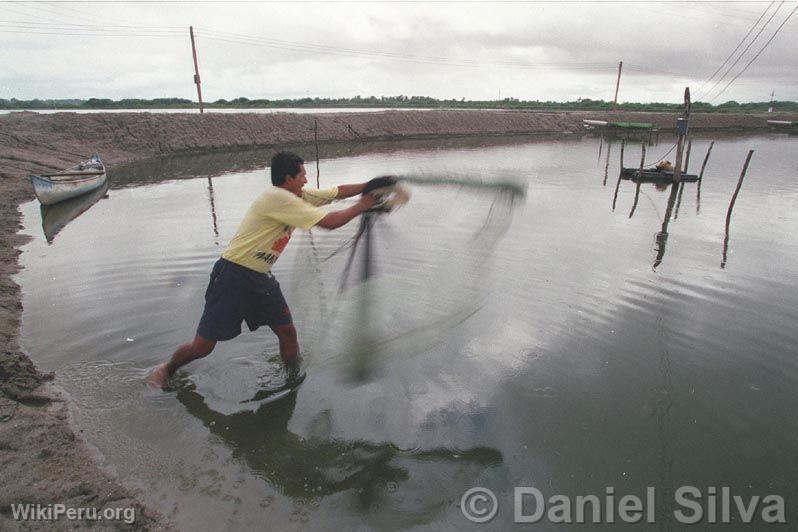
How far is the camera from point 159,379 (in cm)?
443

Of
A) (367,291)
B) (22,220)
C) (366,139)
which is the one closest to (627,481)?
(367,291)

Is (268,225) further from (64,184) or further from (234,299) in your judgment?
(64,184)

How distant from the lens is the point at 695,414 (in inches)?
171

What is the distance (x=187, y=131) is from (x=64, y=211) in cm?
2026

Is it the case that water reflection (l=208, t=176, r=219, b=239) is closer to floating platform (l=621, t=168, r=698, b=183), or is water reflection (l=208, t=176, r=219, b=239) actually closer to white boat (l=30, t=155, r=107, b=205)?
white boat (l=30, t=155, r=107, b=205)

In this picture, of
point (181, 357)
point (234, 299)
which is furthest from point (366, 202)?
point (181, 357)

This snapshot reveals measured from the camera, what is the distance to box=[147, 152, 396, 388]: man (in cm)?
358

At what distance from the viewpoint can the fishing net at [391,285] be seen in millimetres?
4766

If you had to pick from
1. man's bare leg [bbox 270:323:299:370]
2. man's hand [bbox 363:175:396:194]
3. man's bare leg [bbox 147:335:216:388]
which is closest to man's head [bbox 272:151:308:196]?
man's hand [bbox 363:175:396:194]

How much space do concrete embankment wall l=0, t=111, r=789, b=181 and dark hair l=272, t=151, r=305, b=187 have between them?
59.1 feet

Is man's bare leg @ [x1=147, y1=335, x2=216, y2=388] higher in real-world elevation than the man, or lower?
lower

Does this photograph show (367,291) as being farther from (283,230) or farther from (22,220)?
(22,220)

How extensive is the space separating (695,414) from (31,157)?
2423 cm

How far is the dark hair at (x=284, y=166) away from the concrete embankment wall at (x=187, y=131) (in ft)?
59.1
